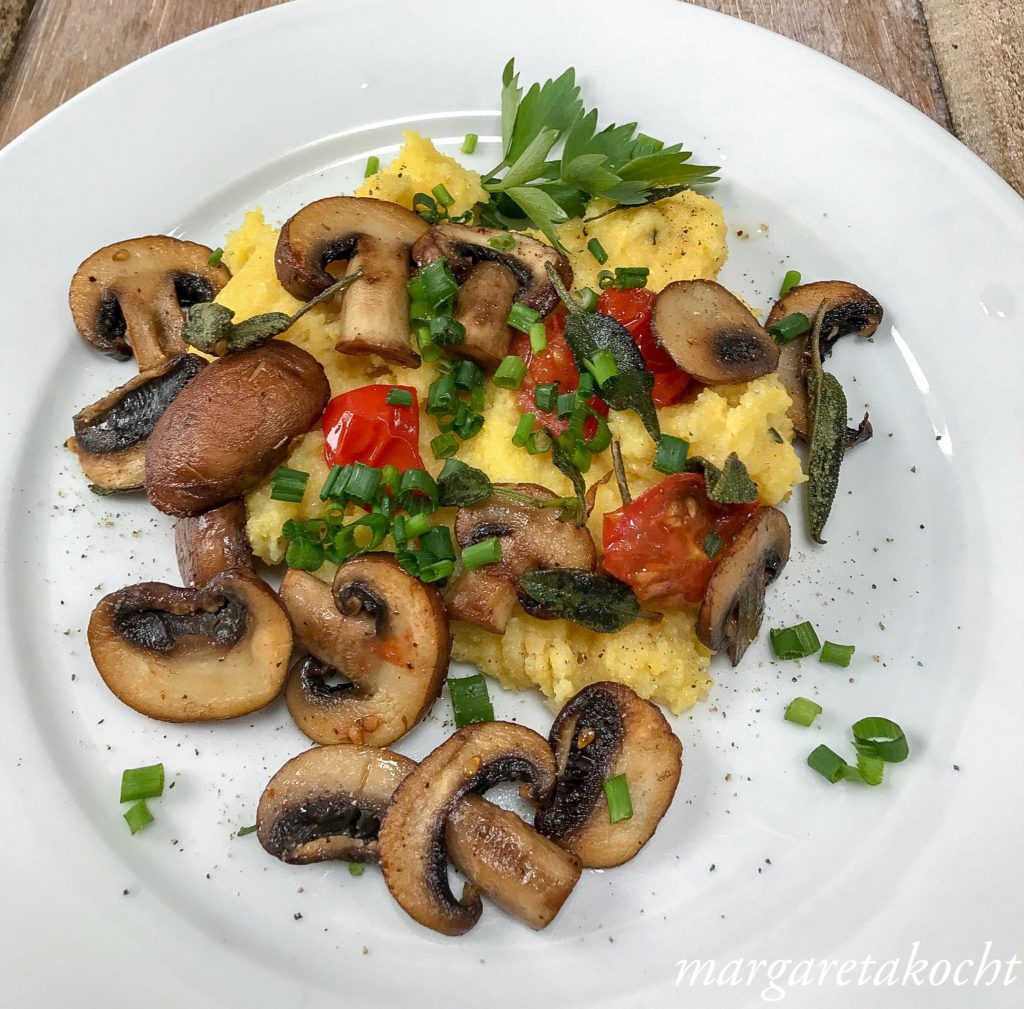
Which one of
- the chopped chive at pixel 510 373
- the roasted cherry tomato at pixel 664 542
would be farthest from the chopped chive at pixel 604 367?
the roasted cherry tomato at pixel 664 542

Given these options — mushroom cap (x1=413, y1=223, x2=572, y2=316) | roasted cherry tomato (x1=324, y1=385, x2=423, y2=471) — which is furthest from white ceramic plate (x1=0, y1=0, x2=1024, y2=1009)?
mushroom cap (x1=413, y1=223, x2=572, y2=316)

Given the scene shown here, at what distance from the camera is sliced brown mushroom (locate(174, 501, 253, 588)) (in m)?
3.28

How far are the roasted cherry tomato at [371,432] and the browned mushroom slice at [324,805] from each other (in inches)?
43.1

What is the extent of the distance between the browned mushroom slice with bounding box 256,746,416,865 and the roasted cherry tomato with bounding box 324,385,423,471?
1.09 metres

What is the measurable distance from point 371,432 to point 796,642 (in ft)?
5.91

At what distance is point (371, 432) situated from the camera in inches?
129

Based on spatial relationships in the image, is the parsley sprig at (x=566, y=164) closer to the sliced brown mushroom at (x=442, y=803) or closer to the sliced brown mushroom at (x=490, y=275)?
the sliced brown mushroom at (x=490, y=275)

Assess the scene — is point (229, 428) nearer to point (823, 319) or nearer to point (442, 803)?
point (442, 803)

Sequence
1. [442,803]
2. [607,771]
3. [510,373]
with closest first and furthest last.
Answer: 1. [442,803]
2. [607,771]
3. [510,373]

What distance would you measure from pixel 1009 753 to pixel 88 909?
10.4 feet

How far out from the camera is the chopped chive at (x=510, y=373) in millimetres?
3353

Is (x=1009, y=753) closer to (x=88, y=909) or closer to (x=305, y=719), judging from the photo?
(x=305, y=719)

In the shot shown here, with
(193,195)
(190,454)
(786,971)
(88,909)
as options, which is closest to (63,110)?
(193,195)

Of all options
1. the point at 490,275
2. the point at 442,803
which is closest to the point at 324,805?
the point at 442,803
